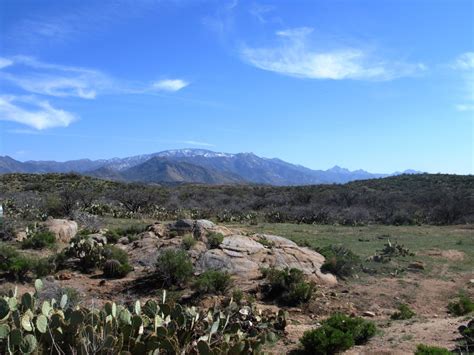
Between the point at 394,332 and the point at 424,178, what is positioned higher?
the point at 424,178

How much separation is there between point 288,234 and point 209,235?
320 inches

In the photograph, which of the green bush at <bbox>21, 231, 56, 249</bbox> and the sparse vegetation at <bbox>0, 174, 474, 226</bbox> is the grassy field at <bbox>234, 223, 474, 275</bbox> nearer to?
the sparse vegetation at <bbox>0, 174, 474, 226</bbox>

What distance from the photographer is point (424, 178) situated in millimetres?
57375

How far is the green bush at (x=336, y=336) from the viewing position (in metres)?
7.44

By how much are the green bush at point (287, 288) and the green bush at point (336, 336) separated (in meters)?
2.88

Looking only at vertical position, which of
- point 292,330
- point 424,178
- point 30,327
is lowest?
point 292,330

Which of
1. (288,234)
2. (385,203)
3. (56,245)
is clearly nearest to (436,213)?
(385,203)

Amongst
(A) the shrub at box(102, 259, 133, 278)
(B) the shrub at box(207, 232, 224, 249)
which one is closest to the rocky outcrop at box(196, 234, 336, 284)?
(B) the shrub at box(207, 232, 224, 249)

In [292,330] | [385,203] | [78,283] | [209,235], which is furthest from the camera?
[385,203]

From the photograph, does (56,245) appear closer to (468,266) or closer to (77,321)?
(77,321)

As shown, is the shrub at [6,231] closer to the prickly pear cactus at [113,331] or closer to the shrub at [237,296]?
the shrub at [237,296]

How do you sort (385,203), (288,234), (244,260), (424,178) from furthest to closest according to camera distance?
1. (424,178)
2. (385,203)
3. (288,234)
4. (244,260)

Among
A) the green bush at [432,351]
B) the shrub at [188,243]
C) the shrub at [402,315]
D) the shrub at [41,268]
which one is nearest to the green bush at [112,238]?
the shrub at [188,243]

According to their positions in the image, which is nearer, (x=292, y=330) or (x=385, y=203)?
(x=292, y=330)
